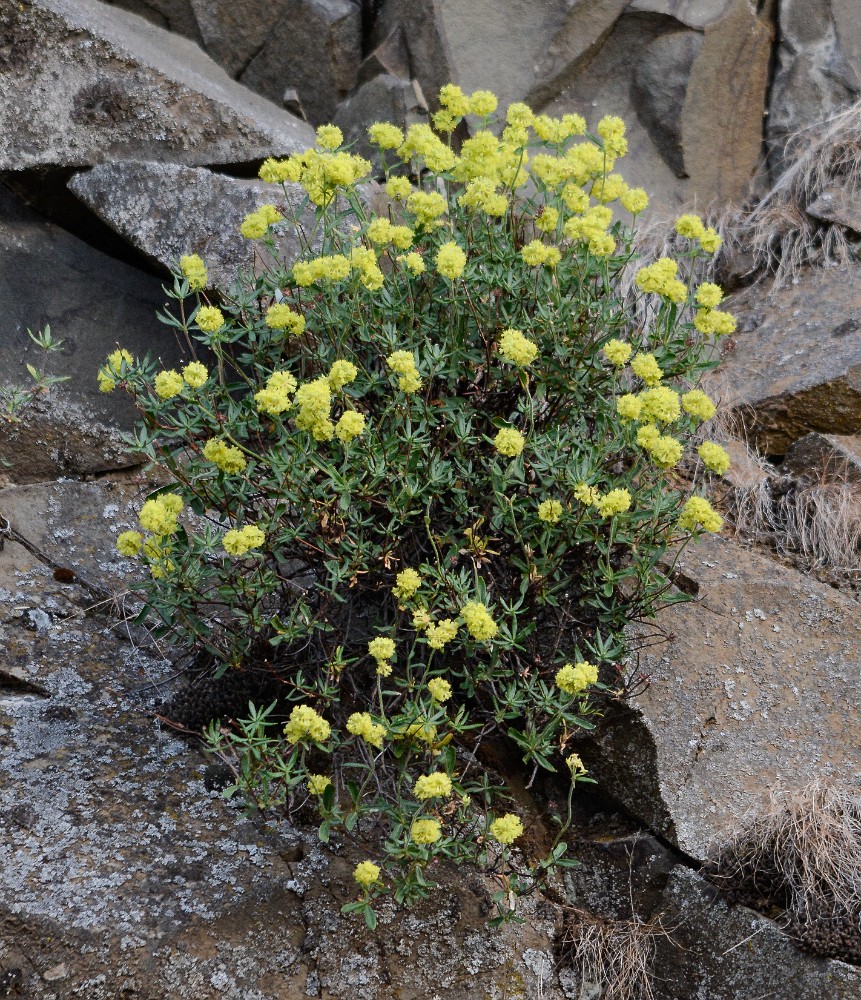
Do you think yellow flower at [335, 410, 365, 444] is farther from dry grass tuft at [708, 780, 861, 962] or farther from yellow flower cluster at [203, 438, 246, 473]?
dry grass tuft at [708, 780, 861, 962]

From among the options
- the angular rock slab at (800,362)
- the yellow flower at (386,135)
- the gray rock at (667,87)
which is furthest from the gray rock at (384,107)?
the yellow flower at (386,135)

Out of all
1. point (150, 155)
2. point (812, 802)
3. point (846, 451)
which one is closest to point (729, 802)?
point (812, 802)

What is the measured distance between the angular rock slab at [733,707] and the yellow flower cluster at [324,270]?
163cm

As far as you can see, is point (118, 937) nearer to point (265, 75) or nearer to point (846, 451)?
point (846, 451)

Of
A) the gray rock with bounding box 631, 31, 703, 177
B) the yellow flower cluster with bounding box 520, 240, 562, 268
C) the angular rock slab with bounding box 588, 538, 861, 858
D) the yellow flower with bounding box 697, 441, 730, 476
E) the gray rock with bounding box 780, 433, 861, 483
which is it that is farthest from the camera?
the gray rock with bounding box 631, 31, 703, 177

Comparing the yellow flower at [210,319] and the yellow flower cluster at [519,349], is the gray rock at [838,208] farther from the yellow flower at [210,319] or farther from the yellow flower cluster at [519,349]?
the yellow flower at [210,319]

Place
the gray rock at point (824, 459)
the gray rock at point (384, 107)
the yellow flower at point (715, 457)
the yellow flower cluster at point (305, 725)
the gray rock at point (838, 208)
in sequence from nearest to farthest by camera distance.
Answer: the yellow flower cluster at point (305, 725), the yellow flower at point (715, 457), the gray rock at point (824, 459), the gray rock at point (838, 208), the gray rock at point (384, 107)

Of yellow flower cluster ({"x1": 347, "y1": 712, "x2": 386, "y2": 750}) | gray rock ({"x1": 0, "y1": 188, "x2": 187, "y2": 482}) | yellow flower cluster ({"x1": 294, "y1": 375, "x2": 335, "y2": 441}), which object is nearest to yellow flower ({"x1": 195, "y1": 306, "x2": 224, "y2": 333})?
yellow flower cluster ({"x1": 294, "y1": 375, "x2": 335, "y2": 441})

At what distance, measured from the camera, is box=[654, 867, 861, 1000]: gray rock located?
284 cm

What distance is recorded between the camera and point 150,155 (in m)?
4.45

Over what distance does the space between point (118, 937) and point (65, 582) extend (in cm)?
147

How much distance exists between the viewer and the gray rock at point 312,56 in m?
5.46

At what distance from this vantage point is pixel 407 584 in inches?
105

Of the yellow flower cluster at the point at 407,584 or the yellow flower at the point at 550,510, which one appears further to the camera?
the yellow flower at the point at 550,510
